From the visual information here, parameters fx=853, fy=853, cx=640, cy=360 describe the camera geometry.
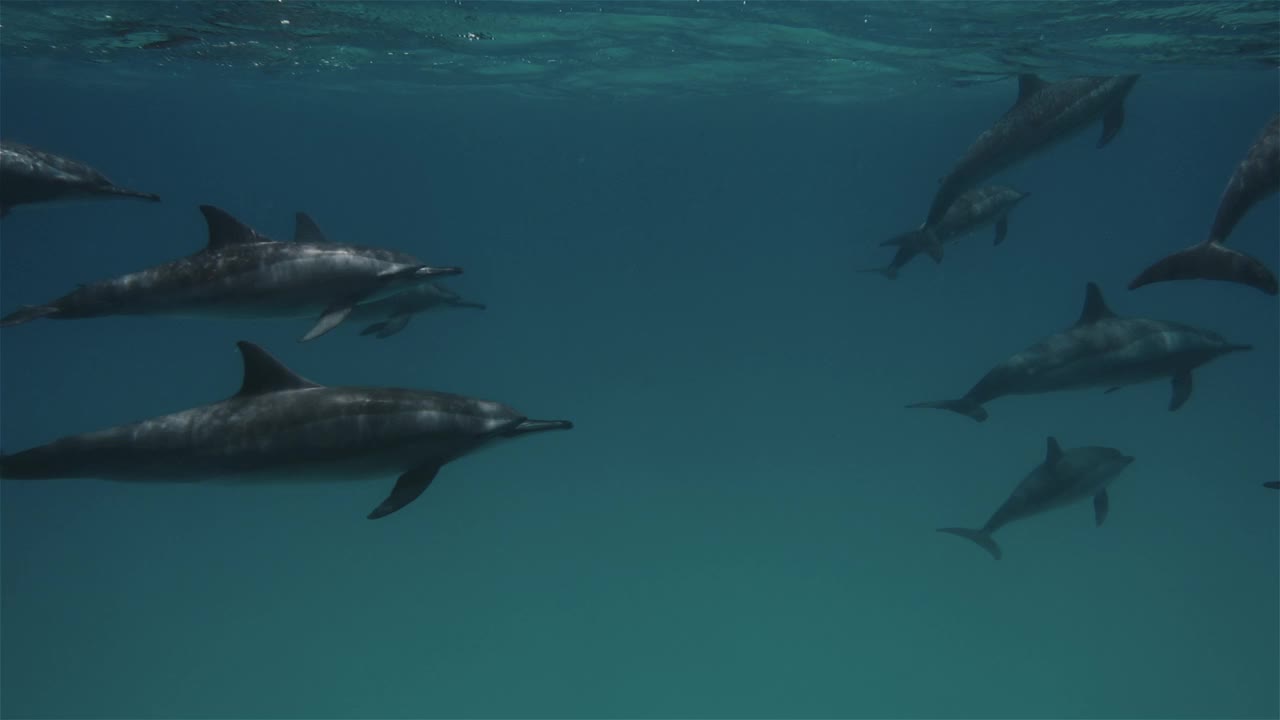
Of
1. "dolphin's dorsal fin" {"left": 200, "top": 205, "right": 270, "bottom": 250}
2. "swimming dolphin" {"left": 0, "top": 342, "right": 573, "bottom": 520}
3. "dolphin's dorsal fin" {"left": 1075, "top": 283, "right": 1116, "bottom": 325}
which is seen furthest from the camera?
"dolphin's dorsal fin" {"left": 1075, "top": 283, "right": 1116, "bottom": 325}

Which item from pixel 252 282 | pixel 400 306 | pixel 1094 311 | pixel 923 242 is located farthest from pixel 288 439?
pixel 1094 311

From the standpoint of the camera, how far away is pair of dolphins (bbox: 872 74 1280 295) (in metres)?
6.91

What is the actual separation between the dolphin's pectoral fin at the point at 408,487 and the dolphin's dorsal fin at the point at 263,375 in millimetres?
911

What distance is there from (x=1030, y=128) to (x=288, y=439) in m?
8.75

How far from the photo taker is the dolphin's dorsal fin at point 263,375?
18.4 ft

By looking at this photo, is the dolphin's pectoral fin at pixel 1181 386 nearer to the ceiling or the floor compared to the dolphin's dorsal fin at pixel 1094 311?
nearer to the floor

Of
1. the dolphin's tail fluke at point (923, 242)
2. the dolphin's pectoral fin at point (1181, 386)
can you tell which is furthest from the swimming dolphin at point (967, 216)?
the dolphin's pectoral fin at point (1181, 386)

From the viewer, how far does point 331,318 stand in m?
6.80

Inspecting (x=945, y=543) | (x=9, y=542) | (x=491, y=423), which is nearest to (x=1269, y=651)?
(x=945, y=543)

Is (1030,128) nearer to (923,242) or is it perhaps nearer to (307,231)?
(923,242)

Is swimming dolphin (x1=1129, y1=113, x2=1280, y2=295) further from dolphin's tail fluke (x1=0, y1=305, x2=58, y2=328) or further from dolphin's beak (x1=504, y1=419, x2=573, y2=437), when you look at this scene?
dolphin's tail fluke (x1=0, y1=305, x2=58, y2=328)

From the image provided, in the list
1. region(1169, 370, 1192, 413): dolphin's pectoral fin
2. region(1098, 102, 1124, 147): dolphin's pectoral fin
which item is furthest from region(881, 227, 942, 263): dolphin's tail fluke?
region(1169, 370, 1192, 413): dolphin's pectoral fin

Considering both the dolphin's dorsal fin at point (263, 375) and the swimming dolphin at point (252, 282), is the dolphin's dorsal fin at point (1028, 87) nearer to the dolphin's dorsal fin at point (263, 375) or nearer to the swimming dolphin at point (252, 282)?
the swimming dolphin at point (252, 282)

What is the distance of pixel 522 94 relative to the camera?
105ft
